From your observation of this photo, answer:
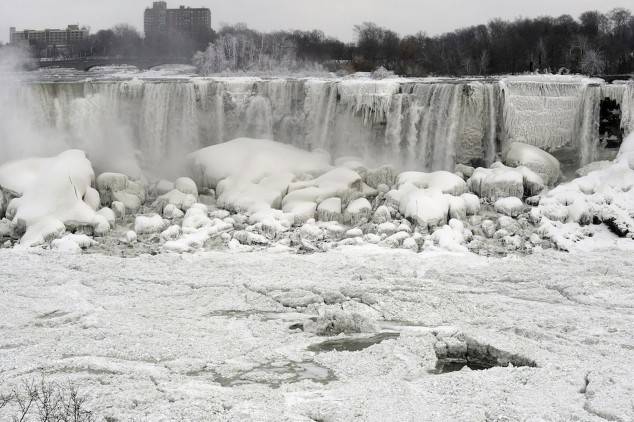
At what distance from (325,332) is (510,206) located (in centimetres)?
694

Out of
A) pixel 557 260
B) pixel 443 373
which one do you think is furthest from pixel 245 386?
pixel 557 260

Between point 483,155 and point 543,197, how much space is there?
126 inches

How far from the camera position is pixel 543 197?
14828 millimetres

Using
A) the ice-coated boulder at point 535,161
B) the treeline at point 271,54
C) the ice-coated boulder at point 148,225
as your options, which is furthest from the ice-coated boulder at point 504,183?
the treeline at point 271,54

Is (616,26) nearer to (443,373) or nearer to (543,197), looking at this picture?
(543,197)

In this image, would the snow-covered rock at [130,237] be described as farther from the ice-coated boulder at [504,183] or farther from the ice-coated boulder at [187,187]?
the ice-coated boulder at [504,183]

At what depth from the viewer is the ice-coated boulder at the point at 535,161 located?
16.2 metres

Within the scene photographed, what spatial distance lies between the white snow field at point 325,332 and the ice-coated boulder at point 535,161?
3494mm

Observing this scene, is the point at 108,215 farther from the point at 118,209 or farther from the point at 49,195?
the point at 49,195

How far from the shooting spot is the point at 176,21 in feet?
198

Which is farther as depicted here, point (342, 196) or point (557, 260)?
point (342, 196)

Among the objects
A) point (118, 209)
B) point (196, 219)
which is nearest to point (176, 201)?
point (118, 209)

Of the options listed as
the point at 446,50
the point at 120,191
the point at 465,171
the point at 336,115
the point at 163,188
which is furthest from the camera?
the point at 446,50

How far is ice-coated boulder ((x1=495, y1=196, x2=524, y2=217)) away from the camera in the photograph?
1448 centimetres
